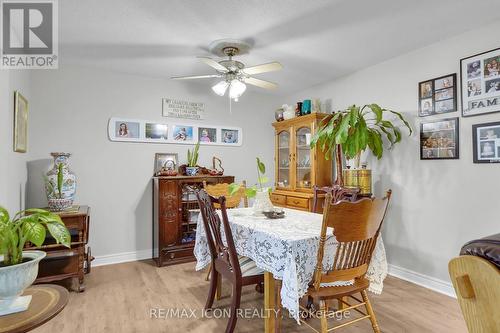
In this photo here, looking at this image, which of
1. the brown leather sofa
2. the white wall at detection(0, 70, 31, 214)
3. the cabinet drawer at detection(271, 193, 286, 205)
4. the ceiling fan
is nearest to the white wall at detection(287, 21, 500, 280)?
the cabinet drawer at detection(271, 193, 286, 205)

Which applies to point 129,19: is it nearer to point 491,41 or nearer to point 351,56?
point 351,56

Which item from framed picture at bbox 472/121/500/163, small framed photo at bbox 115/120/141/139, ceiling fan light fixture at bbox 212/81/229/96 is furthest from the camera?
small framed photo at bbox 115/120/141/139

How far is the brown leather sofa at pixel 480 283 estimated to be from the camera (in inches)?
25.6

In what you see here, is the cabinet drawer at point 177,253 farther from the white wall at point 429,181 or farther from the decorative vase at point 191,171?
the white wall at point 429,181

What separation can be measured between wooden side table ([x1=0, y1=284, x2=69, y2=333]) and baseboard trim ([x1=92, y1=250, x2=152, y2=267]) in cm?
242

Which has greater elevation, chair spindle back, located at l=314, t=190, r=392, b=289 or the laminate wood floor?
chair spindle back, located at l=314, t=190, r=392, b=289

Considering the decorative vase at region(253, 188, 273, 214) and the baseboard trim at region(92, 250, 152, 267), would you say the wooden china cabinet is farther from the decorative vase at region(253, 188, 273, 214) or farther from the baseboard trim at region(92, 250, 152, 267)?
the baseboard trim at region(92, 250, 152, 267)

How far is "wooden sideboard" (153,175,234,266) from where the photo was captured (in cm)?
344

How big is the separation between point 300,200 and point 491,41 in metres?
2.40

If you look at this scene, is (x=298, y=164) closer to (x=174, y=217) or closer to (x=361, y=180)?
(x=361, y=180)

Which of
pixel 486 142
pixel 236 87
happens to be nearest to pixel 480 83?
pixel 486 142

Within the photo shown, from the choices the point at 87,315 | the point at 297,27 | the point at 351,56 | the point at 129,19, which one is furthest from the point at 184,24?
the point at 87,315

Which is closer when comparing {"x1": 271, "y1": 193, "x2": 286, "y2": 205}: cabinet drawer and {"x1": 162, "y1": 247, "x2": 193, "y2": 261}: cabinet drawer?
{"x1": 162, "y1": 247, "x2": 193, "y2": 261}: cabinet drawer

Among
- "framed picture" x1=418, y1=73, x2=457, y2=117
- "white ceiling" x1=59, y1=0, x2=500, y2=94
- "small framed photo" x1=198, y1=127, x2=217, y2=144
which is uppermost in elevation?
"white ceiling" x1=59, y1=0, x2=500, y2=94
